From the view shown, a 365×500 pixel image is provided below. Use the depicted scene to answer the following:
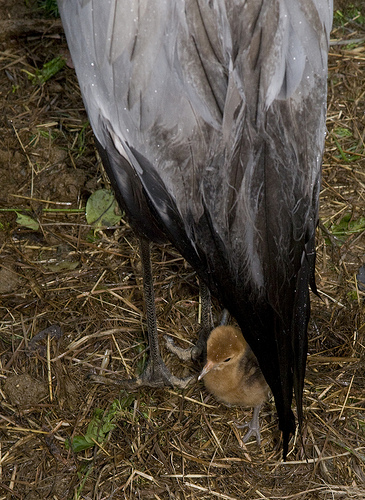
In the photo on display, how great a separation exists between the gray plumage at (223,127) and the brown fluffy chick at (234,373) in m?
0.43

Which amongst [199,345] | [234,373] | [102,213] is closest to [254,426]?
[234,373]

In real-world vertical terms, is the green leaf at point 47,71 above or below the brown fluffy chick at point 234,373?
above

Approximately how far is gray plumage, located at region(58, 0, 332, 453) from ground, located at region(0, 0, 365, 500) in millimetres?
669

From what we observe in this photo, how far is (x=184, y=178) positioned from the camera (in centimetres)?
145

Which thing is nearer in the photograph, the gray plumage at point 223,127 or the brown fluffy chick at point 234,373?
the gray plumage at point 223,127

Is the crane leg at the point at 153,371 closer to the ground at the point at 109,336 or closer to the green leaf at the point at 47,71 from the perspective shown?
the ground at the point at 109,336

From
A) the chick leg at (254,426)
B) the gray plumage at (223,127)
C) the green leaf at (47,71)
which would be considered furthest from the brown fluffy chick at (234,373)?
the green leaf at (47,71)

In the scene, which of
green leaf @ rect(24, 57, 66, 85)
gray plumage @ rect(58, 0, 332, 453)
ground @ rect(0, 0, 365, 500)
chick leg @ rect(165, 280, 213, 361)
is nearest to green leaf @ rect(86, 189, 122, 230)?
ground @ rect(0, 0, 365, 500)

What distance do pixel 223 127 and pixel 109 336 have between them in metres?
1.10

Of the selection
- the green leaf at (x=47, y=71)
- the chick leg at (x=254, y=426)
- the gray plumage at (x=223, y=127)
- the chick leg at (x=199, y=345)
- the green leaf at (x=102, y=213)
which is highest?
the gray plumage at (x=223, y=127)

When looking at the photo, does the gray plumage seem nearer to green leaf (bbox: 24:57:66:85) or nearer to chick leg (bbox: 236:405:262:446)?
chick leg (bbox: 236:405:262:446)

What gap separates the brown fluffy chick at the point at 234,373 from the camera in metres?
2.00

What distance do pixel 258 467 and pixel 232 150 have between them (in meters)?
1.13

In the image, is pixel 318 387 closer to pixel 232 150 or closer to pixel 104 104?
pixel 232 150
